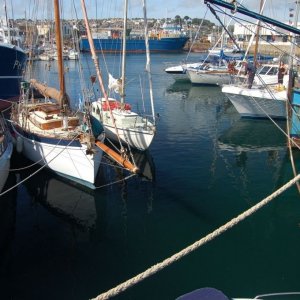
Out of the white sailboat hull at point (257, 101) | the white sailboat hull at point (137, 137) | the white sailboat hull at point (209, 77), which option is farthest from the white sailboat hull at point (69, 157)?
the white sailboat hull at point (209, 77)

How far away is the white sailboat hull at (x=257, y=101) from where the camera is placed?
99.8ft

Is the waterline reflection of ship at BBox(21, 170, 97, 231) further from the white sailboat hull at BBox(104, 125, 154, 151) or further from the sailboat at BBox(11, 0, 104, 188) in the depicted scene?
the white sailboat hull at BBox(104, 125, 154, 151)

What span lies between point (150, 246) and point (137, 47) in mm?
116462

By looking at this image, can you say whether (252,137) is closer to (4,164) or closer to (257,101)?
(257,101)

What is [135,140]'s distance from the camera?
72.6 feet

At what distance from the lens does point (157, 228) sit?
14430 mm

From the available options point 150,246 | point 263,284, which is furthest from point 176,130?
point 263,284

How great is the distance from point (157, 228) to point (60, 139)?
662 cm

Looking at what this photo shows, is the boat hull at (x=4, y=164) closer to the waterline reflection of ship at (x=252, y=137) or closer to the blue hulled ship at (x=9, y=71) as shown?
the waterline reflection of ship at (x=252, y=137)

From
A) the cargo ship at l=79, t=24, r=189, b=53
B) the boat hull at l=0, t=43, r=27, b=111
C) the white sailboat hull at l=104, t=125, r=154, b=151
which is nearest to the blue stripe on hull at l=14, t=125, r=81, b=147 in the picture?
the white sailboat hull at l=104, t=125, r=154, b=151

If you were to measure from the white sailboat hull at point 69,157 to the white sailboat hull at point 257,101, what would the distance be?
17344mm

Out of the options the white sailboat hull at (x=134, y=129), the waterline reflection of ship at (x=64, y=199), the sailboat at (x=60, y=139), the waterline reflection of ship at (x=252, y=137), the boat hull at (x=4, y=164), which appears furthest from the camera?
the waterline reflection of ship at (x=252, y=137)

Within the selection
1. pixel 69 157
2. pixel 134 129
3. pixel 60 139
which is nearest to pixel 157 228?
pixel 69 157

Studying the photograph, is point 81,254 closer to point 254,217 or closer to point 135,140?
point 254,217
